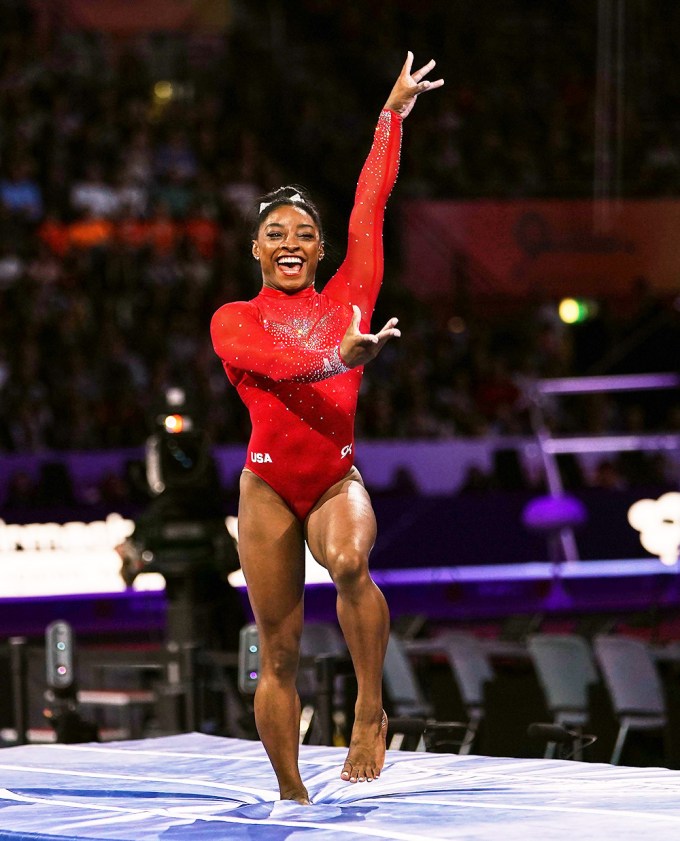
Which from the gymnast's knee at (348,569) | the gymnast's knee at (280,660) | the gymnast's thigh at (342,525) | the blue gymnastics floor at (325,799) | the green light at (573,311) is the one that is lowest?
the blue gymnastics floor at (325,799)

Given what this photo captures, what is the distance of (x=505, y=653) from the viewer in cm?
943

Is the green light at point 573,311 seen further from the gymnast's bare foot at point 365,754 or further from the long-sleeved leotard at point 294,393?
the gymnast's bare foot at point 365,754

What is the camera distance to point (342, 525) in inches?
165

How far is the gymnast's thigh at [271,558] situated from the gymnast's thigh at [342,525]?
0.23 ft

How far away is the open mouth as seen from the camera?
14.4 feet

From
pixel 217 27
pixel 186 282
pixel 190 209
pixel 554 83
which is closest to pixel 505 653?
pixel 186 282

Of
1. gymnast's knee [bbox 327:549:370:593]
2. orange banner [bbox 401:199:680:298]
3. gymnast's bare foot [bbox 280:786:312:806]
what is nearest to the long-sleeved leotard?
gymnast's knee [bbox 327:549:370:593]

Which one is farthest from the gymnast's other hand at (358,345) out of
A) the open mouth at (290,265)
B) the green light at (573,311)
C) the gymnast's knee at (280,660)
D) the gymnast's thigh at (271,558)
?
the green light at (573,311)

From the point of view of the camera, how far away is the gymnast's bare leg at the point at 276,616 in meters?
4.29

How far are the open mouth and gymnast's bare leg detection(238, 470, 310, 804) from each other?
0.61m

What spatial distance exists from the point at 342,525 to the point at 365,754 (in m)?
0.61

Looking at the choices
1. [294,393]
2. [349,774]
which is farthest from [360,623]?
[294,393]

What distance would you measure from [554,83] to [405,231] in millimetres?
3313

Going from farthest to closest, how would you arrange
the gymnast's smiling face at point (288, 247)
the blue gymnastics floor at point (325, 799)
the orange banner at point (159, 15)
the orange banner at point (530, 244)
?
the orange banner at point (159, 15), the orange banner at point (530, 244), the gymnast's smiling face at point (288, 247), the blue gymnastics floor at point (325, 799)
